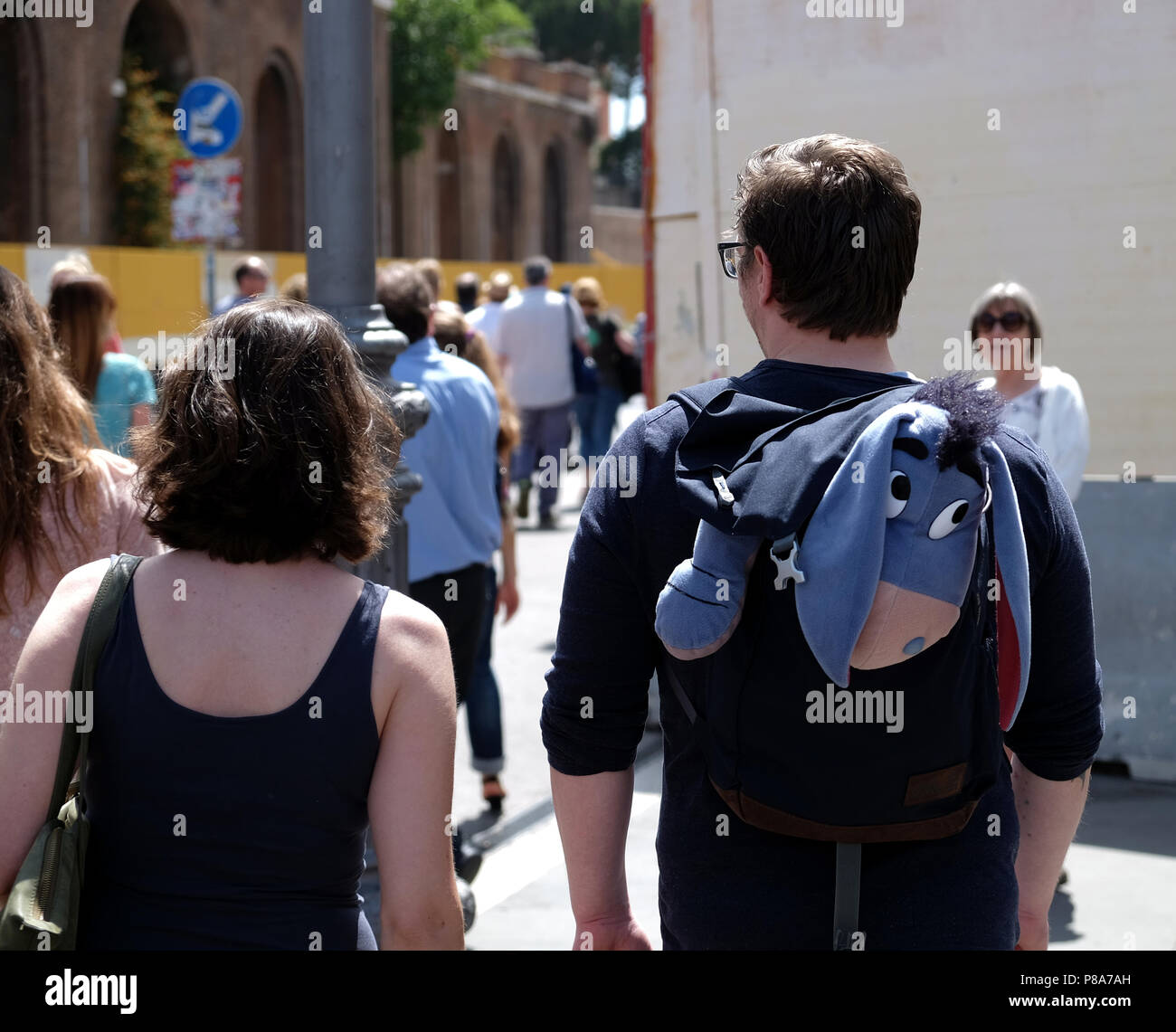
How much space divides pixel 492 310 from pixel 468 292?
54 cm

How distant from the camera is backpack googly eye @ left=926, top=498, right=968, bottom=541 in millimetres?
1804

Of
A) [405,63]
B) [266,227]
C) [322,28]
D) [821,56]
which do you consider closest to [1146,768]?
[821,56]

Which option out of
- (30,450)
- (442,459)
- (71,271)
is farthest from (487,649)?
(30,450)

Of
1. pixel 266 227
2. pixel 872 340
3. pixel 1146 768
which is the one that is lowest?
pixel 1146 768

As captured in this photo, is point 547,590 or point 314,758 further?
point 547,590

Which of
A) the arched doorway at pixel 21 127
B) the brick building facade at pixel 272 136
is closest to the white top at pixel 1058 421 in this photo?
the brick building facade at pixel 272 136

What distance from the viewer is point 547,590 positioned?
9.75 metres

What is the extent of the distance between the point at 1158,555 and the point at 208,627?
4595 millimetres

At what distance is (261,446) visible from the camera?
200 centimetres

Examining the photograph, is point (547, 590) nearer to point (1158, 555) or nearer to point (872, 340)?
point (1158, 555)

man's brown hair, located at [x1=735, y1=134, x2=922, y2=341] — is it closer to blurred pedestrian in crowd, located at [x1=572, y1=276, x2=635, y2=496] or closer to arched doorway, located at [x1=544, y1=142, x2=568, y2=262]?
blurred pedestrian in crowd, located at [x1=572, y1=276, x2=635, y2=496]

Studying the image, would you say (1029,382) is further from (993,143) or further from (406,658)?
(406,658)
